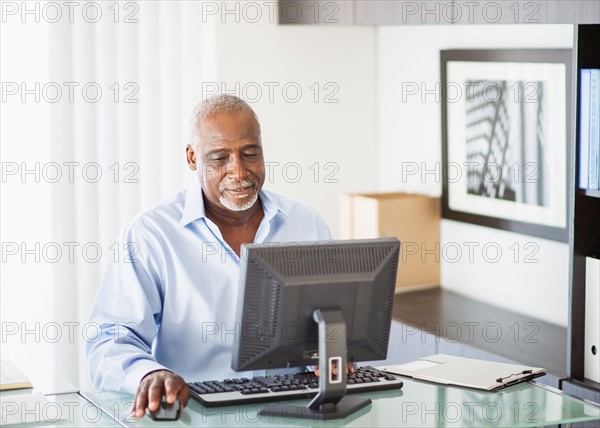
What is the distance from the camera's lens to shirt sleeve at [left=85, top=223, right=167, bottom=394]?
2.44m

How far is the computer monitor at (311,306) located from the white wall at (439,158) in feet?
5.04

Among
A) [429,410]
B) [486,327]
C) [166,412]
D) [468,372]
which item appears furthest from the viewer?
[486,327]

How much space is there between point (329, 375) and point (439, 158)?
217cm

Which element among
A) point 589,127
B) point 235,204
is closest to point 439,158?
point 589,127

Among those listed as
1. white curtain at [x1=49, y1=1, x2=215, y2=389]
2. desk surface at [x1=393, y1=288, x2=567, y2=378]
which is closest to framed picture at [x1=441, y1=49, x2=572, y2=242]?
desk surface at [x1=393, y1=288, x2=567, y2=378]

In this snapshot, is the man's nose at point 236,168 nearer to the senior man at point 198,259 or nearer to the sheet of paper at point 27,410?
the senior man at point 198,259

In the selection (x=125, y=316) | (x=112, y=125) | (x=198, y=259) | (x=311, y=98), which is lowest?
(x=125, y=316)

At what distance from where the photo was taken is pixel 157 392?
2.21 m

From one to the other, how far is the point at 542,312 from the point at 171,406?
76.7 inches

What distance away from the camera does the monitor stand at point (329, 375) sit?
2229mm

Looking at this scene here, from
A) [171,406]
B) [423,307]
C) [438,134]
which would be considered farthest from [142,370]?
[438,134]

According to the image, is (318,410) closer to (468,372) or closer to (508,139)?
(468,372)

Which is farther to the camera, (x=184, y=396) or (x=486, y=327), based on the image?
(x=486, y=327)

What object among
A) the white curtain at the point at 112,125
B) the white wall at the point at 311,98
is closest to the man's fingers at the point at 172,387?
the white curtain at the point at 112,125
